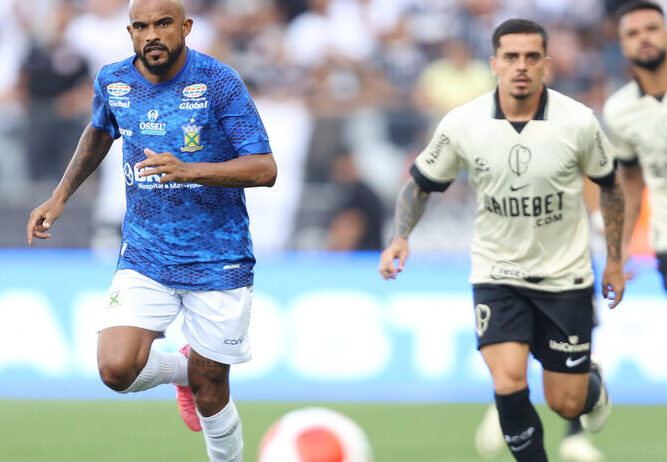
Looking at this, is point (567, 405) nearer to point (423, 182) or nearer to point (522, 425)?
point (522, 425)

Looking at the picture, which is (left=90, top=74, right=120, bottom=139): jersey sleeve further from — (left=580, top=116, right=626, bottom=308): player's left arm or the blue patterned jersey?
(left=580, top=116, right=626, bottom=308): player's left arm

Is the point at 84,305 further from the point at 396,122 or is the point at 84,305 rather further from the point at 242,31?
the point at 242,31

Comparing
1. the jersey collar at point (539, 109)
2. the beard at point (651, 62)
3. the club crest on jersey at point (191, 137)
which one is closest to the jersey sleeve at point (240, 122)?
the club crest on jersey at point (191, 137)

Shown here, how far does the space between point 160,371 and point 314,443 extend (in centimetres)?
120

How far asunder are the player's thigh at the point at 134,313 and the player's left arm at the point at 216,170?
25.1 inches

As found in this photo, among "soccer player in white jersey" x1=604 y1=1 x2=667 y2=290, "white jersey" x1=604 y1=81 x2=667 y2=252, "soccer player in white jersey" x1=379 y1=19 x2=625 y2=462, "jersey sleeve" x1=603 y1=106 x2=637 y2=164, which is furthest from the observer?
"jersey sleeve" x1=603 y1=106 x2=637 y2=164

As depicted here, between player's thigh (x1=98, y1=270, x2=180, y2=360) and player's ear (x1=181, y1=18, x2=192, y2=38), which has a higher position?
player's ear (x1=181, y1=18, x2=192, y2=38)

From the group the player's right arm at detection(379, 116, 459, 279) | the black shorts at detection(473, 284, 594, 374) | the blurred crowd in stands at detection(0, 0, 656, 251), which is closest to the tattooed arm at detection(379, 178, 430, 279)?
the player's right arm at detection(379, 116, 459, 279)

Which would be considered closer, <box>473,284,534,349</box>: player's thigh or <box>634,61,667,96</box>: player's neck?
<box>473,284,534,349</box>: player's thigh

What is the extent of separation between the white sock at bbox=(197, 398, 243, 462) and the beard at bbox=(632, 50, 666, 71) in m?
3.36

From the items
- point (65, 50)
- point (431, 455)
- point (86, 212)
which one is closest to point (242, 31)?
point (65, 50)

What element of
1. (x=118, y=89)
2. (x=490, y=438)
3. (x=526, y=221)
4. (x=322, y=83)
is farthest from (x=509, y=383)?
(x=322, y=83)

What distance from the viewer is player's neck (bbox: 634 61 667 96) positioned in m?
7.91

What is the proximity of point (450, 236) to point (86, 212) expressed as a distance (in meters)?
3.47
